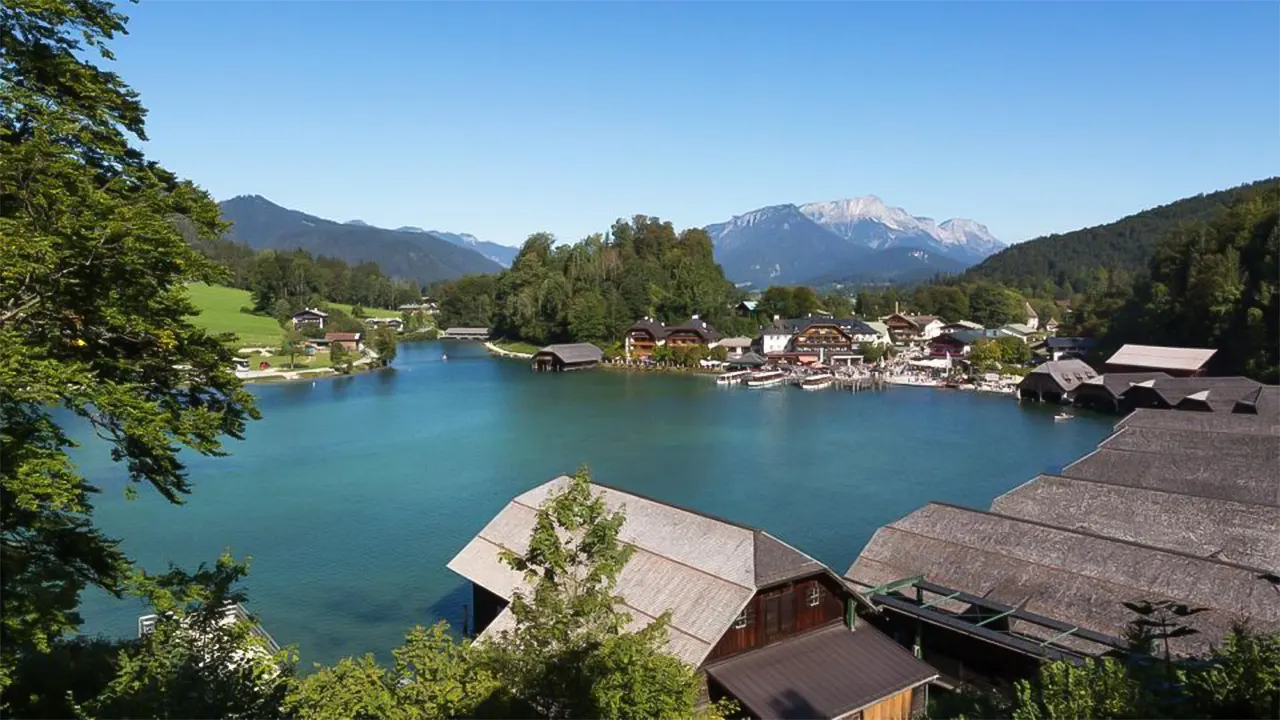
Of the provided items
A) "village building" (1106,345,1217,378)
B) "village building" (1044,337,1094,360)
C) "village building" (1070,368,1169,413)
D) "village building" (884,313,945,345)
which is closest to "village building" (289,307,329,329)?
"village building" (884,313,945,345)

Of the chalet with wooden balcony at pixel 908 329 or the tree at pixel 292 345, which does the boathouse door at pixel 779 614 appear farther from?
the chalet with wooden balcony at pixel 908 329

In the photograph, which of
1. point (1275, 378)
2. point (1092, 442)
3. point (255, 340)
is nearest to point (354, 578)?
point (1092, 442)

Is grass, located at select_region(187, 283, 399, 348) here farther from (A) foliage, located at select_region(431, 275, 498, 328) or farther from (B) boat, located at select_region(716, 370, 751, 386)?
(B) boat, located at select_region(716, 370, 751, 386)

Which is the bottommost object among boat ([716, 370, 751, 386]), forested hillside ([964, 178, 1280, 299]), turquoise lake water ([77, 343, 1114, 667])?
turquoise lake water ([77, 343, 1114, 667])

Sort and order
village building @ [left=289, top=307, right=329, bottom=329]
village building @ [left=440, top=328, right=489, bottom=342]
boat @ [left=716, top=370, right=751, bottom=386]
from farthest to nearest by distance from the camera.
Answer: village building @ [left=440, top=328, right=489, bottom=342]
village building @ [left=289, top=307, right=329, bottom=329]
boat @ [left=716, top=370, right=751, bottom=386]

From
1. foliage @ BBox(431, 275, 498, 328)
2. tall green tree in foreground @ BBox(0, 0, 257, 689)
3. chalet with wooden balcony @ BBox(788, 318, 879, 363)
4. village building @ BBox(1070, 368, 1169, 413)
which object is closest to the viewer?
tall green tree in foreground @ BBox(0, 0, 257, 689)

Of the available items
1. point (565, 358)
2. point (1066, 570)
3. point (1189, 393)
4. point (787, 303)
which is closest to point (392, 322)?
point (565, 358)
